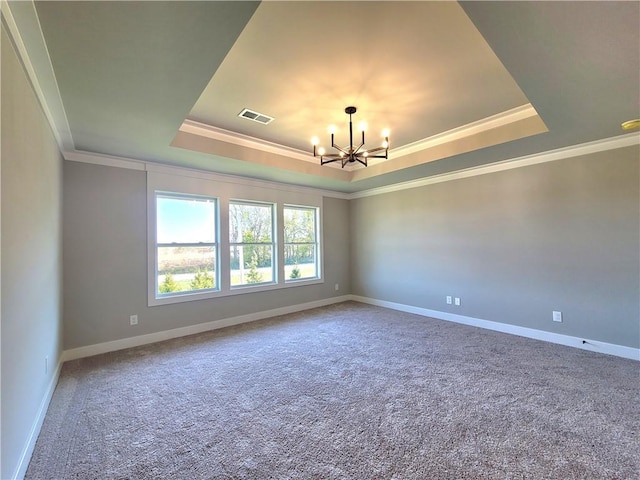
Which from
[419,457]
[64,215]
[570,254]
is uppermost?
[64,215]

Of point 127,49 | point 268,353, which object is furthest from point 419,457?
point 127,49

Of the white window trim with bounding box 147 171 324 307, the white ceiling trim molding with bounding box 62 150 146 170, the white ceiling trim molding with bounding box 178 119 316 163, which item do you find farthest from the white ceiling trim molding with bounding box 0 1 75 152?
the white window trim with bounding box 147 171 324 307

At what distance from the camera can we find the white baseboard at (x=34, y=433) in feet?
5.45

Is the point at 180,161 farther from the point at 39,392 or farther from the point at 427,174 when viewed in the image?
the point at 427,174

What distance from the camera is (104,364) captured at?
3.26m

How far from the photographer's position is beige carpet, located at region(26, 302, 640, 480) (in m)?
1.74

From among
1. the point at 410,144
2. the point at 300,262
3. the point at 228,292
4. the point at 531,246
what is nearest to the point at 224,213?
the point at 228,292

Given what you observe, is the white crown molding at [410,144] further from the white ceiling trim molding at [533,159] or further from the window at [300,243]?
the window at [300,243]

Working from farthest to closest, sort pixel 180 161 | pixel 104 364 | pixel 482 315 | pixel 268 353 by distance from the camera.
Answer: pixel 482 315 < pixel 180 161 < pixel 268 353 < pixel 104 364

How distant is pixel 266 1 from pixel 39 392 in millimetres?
3197

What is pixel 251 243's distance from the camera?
16.9ft

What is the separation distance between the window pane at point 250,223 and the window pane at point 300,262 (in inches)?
22.1

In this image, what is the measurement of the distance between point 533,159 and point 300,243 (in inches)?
160

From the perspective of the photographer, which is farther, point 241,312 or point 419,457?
point 241,312
